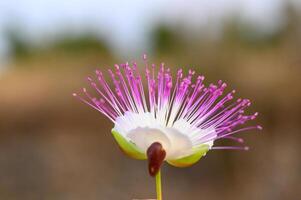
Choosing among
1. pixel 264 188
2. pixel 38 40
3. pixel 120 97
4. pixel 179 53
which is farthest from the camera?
pixel 38 40

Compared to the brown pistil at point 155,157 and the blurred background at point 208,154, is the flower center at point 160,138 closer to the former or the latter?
the brown pistil at point 155,157

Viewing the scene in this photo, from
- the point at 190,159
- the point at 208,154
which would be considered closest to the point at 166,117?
the point at 190,159

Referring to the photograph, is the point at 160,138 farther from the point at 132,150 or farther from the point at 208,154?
the point at 208,154

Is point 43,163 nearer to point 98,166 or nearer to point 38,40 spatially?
point 98,166

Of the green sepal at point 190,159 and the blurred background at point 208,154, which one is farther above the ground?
the blurred background at point 208,154

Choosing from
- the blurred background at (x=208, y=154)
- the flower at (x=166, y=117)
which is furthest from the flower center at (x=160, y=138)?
the blurred background at (x=208, y=154)

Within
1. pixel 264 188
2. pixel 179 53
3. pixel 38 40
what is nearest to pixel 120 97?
pixel 264 188

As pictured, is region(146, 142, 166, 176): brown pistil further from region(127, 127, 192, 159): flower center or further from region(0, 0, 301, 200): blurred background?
region(0, 0, 301, 200): blurred background

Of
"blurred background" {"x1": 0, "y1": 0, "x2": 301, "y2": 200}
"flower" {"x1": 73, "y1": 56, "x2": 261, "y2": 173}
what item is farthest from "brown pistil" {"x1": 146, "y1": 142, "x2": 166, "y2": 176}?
"blurred background" {"x1": 0, "y1": 0, "x2": 301, "y2": 200}
